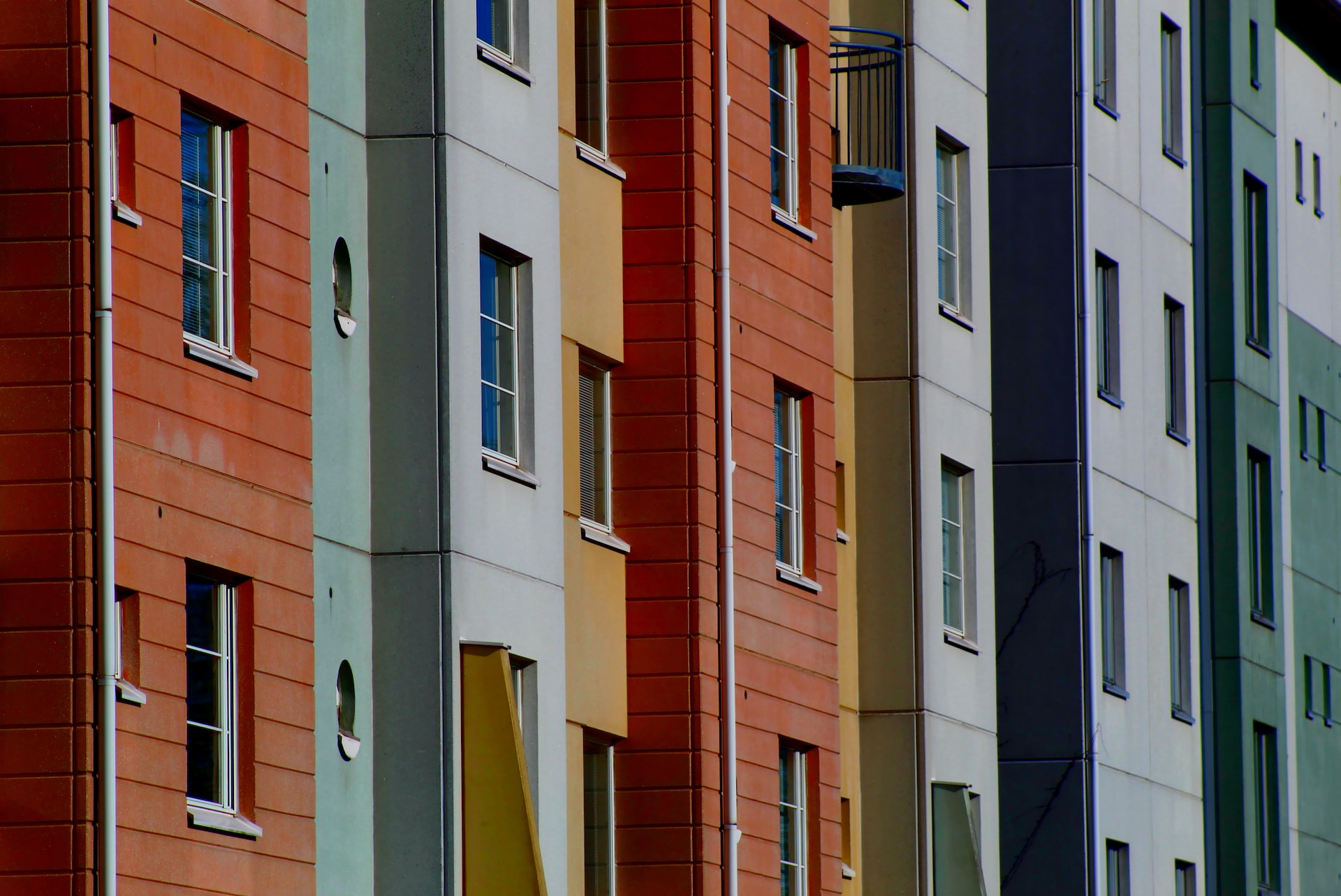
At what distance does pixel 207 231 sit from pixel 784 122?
10.6 metres

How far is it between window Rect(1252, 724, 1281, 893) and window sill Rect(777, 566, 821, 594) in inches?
706

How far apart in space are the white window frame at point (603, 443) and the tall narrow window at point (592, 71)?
2079mm

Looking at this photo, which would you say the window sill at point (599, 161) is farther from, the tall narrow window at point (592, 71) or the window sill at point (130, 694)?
the window sill at point (130, 694)

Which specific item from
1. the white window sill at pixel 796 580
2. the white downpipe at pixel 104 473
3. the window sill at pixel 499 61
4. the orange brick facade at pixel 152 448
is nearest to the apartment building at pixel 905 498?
the white window sill at pixel 796 580

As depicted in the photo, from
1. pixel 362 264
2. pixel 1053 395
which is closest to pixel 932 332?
pixel 1053 395

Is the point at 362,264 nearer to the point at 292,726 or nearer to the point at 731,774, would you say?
the point at 292,726

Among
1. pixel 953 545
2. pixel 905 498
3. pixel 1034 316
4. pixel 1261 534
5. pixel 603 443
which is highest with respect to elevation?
pixel 1034 316

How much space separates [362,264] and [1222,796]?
25.1 metres

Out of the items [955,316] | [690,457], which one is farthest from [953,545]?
[690,457]

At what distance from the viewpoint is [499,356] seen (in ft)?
79.8

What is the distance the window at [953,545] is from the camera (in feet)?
114

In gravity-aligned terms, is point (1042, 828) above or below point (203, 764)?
above

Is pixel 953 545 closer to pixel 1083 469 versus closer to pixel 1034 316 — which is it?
pixel 1083 469

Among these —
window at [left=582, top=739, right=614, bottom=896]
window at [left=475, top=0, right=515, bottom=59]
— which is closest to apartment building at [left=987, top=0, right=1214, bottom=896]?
window at [left=582, top=739, right=614, bottom=896]
